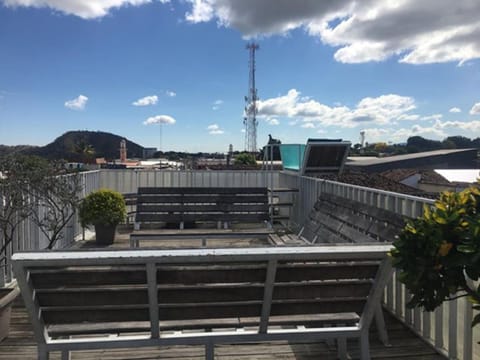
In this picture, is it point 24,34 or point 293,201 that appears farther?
point 24,34

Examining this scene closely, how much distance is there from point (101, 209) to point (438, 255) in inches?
206

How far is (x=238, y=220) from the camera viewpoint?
18.0ft

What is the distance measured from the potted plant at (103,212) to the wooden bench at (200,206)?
65cm

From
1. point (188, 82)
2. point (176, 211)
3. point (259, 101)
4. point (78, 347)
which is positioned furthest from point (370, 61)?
point (259, 101)

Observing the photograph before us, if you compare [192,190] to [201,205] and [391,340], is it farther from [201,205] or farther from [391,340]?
[391,340]

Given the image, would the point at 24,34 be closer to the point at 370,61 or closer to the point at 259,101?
the point at 370,61

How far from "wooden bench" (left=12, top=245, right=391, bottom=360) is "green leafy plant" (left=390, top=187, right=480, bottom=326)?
27 cm

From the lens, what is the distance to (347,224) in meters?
3.75

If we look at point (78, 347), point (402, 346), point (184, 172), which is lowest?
point (402, 346)

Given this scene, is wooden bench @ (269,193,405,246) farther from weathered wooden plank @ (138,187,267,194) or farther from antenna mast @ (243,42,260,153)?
antenna mast @ (243,42,260,153)

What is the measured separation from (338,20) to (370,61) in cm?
443

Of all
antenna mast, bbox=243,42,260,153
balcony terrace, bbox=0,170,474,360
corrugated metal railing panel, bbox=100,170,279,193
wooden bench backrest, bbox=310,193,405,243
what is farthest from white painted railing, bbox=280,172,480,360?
antenna mast, bbox=243,42,260,153

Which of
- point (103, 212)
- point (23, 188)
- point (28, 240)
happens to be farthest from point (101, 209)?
point (23, 188)

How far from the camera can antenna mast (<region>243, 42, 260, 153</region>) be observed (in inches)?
1163
